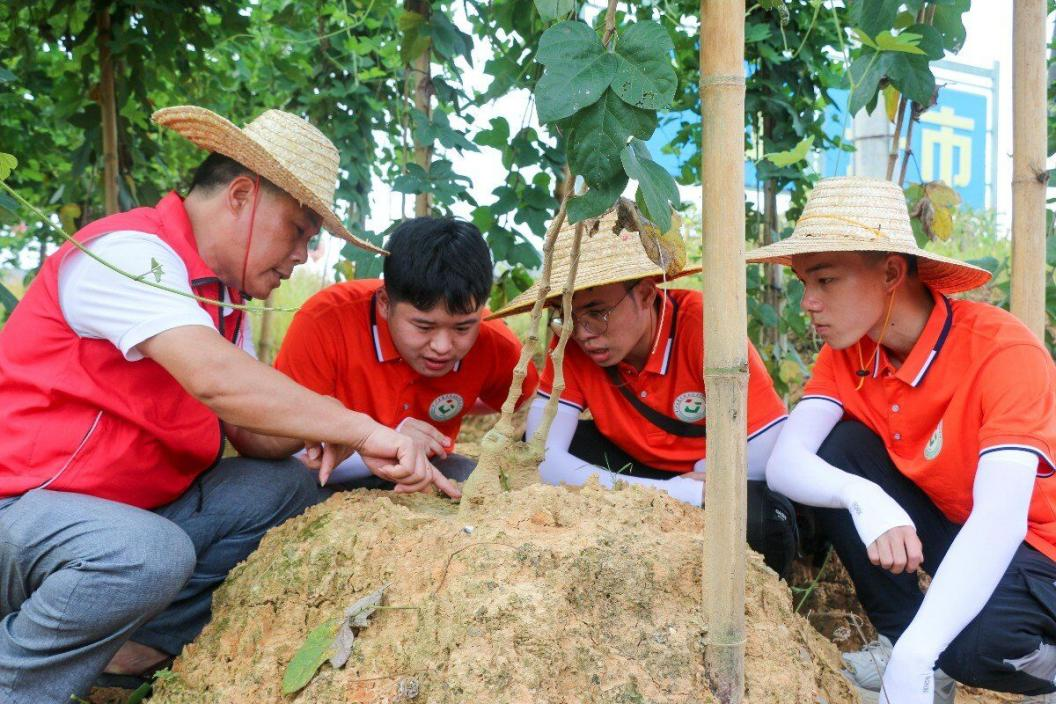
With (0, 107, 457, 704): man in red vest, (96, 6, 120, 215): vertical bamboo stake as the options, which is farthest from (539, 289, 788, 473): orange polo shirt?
(96, 6, 120, 215): vertical bamboo stake

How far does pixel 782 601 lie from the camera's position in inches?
73.5

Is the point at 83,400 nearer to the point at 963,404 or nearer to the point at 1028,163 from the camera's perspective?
the point at 963,404

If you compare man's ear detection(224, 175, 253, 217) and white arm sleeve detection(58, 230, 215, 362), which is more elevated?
man's ear detection(224, 175, 253, 217)

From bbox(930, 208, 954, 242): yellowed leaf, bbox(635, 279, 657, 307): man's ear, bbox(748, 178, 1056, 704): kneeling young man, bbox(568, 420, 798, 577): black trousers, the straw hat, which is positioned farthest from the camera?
bbox(930, 208, 954, 242): yellowed leaf

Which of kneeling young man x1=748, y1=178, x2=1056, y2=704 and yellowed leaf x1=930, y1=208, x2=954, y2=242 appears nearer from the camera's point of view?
kneeling young man x1=748, y1=178, x2=1056, y2=704

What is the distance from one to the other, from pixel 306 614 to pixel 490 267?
1.28 meters

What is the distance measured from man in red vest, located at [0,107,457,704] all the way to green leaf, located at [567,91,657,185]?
0.82 meters

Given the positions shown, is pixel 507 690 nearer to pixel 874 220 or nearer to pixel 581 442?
pixel 874 220

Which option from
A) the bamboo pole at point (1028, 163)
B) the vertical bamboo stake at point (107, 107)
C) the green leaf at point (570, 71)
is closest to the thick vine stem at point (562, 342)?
the green leaf at point (570, 71)

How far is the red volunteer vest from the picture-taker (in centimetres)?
210

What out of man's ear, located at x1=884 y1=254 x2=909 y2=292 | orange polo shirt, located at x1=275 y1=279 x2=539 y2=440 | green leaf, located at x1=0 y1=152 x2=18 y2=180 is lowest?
orange polo shirt, located at x1=275 y1=279 x2=539 y2=440

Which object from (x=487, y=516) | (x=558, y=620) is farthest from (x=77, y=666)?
(x=558, y=620)

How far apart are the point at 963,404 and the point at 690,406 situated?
34.4 inches

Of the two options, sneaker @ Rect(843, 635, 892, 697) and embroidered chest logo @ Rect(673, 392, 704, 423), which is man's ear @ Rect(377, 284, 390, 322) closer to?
embroidered chest logo @ Rect(673, 392, 704, 423)
